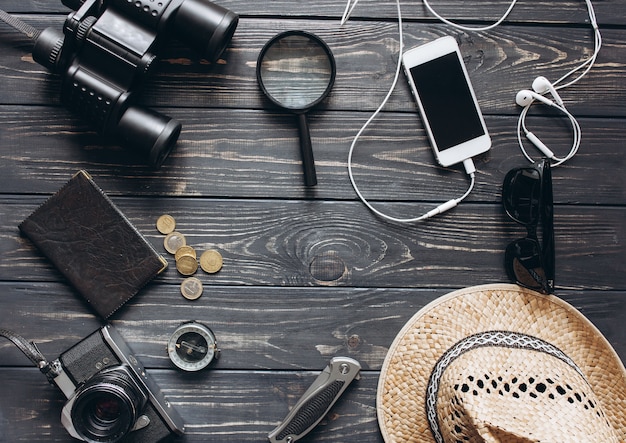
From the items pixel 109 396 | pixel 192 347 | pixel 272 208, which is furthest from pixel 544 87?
pixel 109 396

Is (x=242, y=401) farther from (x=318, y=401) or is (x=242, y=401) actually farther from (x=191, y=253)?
(x=191, y=253)

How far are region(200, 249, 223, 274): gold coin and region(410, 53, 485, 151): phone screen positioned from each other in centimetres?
49

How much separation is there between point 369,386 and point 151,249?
50 cm

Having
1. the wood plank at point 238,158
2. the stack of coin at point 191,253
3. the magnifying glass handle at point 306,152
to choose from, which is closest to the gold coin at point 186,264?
the stack of coin at point 191,253

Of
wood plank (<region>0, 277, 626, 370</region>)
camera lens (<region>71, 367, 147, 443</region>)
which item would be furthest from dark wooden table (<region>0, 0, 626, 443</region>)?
camera lens (<region>71, 367, 147, 443</region>)

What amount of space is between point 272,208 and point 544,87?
0.58 m

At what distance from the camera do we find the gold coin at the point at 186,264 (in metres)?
1.12

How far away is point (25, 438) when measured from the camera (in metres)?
1.12

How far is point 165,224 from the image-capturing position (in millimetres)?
1129

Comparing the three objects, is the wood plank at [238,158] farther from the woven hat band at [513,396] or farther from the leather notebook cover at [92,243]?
the woven hat band at [513,396]

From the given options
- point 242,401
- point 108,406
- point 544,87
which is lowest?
point 242,401

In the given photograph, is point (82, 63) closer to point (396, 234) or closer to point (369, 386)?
point (396, 234)

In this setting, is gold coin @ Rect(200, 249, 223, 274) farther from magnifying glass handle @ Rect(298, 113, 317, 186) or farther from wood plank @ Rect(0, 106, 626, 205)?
magnifying glass handle @ Rect(298, 113, 317, 186)

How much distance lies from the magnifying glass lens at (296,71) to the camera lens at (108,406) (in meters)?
0.58
